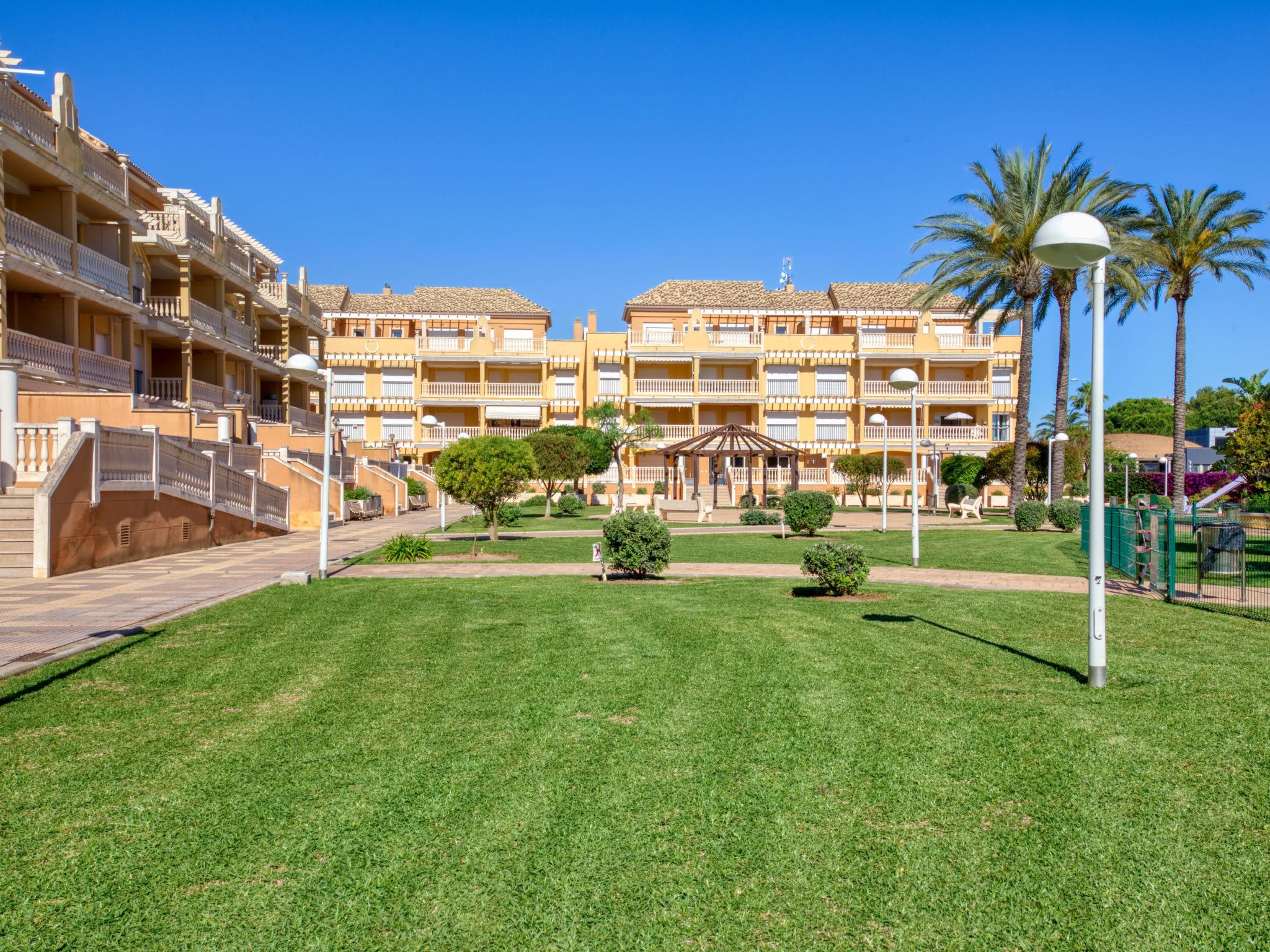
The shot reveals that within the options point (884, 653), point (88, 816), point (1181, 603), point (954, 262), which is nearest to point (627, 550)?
A: point (884, 653)

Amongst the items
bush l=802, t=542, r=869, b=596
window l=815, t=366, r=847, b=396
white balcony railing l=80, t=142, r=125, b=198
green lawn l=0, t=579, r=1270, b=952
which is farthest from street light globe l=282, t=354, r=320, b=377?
window l=815, t=366, r=847, b=396

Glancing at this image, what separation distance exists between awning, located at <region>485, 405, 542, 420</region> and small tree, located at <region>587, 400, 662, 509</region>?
484 centimetres

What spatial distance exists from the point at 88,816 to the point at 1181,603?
11988 mm

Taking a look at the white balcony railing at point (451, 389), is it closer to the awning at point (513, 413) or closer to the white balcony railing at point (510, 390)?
the white balcony railing at point (510, 390)

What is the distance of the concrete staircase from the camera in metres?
13.7

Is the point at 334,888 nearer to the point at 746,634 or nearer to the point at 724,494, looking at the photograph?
the point at 746,634

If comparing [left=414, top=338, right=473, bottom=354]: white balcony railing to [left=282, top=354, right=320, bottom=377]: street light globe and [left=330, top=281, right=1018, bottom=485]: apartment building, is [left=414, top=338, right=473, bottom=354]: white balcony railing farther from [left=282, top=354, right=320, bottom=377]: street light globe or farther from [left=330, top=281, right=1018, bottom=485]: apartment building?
[left=282, top=354, right=320, bottom=377]: street light globe

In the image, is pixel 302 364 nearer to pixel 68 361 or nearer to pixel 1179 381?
pixel 68 361

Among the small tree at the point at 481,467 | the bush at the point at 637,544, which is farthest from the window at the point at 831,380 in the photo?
the bush at the point at 637,544

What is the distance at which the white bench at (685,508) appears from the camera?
33.1m

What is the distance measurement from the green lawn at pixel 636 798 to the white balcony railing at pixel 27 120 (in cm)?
1734

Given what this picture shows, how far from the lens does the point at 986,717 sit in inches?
242

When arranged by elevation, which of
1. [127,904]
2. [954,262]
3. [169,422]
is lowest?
[127,904]

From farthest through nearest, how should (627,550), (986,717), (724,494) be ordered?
1. (724,494)
2. (627,550)
3. (986,717)
